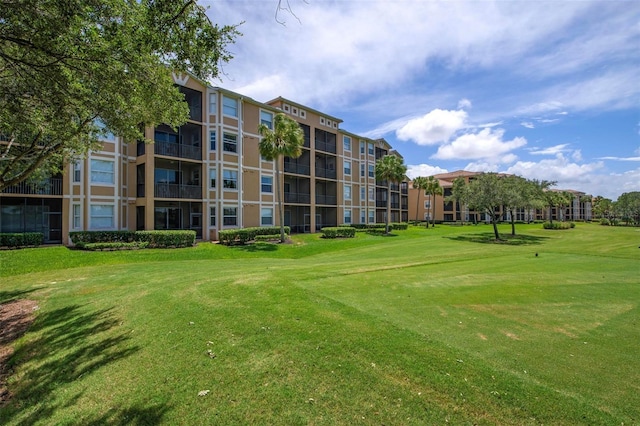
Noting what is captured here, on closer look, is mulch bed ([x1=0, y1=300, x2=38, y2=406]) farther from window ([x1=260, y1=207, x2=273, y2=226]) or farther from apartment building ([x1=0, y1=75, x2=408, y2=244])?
window ([x1=260, y1=207, x2=273, y2=226])

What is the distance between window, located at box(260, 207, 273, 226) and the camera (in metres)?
33.5

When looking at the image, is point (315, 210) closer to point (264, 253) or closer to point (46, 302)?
point (264, 253)

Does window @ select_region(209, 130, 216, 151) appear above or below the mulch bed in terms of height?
above

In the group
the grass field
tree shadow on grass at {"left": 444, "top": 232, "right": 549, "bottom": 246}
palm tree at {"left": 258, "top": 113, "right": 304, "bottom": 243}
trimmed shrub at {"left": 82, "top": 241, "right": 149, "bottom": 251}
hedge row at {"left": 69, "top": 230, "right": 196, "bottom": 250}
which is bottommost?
tree shadow on grass at {"left": 444, "top": 232, "right": 549, "bottom": 246}

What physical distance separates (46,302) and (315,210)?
110 feet

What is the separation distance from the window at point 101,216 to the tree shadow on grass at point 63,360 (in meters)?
18.6

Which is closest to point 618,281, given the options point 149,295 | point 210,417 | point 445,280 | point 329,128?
point 445,280

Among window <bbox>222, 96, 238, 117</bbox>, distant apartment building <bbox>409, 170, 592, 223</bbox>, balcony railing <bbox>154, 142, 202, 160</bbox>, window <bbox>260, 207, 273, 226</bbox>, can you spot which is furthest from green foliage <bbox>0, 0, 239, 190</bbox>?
distant apartment building <bbox>409, 170, 592, 223</bbox>

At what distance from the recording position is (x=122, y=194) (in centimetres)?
2644

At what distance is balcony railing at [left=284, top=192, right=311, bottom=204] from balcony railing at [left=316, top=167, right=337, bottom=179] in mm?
3941

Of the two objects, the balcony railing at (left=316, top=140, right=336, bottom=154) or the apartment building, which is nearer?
the apartment building

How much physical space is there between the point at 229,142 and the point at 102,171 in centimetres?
1050

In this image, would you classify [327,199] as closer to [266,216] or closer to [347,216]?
[347,216]

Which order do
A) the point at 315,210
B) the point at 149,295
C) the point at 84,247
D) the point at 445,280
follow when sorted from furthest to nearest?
1. the point at 315,210
2. the point at 84,247
3. the point at 445,280
4. the point at 149,295
